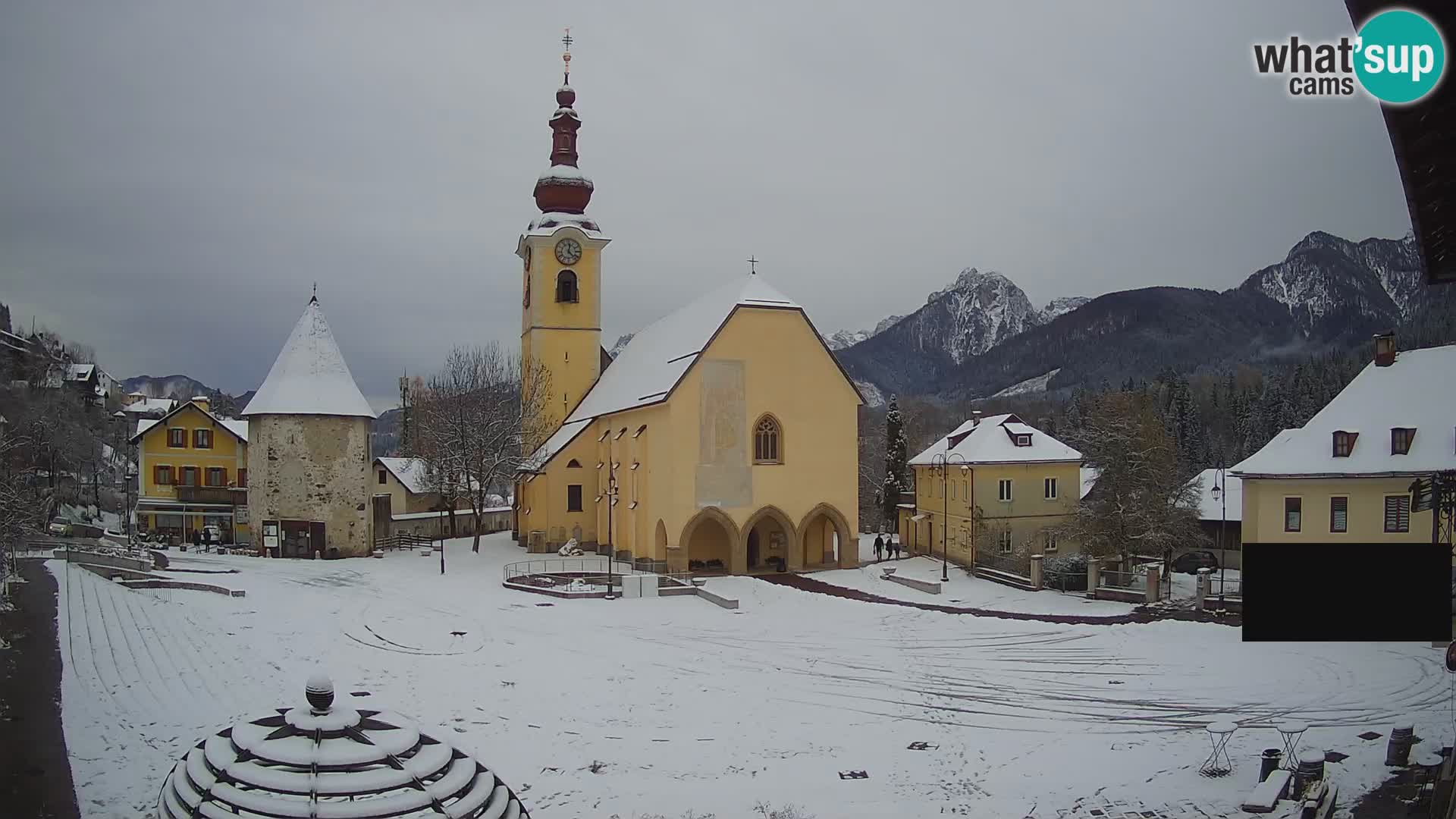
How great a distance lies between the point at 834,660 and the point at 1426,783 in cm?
1038

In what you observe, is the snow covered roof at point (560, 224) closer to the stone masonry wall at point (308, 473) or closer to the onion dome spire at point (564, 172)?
the onion dome spire at point (564, 172)

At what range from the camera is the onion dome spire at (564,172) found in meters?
45.5

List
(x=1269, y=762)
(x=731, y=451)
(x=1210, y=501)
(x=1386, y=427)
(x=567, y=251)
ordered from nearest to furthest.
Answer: (x=1386, y=427) → (x=1269, y=762) → (x=1210, y=501) → (x=731, y=451) → (x=567, y=251)

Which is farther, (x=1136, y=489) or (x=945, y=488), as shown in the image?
(x=945, y=488)

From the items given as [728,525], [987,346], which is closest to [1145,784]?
[728,525]

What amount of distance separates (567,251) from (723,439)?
1703cm

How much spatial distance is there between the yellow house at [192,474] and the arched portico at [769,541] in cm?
2298

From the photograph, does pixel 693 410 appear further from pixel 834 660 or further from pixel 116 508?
pixel 116 508

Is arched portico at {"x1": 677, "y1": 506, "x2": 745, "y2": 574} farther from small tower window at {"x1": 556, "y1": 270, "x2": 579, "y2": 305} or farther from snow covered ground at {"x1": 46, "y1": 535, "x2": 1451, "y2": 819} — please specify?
small tower window at {"x1": 556, "y1": 270, "x2": 579, "y2": 305}

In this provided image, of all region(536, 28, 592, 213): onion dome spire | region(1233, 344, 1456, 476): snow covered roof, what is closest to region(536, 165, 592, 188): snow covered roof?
region(536, 28, 592, 213): onion dome spire

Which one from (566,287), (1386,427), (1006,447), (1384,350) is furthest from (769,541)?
(1386,427)

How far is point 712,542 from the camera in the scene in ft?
113

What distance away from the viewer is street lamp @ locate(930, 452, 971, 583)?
124ft
